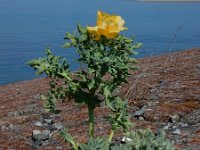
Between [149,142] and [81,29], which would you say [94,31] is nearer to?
[81,29]

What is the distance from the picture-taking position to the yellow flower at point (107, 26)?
3549 mm

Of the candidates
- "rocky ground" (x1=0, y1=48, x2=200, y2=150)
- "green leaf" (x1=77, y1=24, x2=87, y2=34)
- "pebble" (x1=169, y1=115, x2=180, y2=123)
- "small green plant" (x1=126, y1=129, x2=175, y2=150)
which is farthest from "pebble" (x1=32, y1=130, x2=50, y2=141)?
"green leaf" (x1=77, y1=24, x2=87, y2=34)

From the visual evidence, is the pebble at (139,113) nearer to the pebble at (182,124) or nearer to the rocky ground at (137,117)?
the rocky ground at (137,117)

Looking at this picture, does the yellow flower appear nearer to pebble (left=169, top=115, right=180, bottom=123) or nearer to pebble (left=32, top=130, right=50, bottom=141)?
pebble (left=32, top=130, right=50, bottom=141)

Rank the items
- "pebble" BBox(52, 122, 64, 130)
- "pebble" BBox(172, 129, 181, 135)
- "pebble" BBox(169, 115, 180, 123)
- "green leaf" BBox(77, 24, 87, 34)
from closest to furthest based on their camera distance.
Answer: "green leaf" BBox(77, 24, 87, 34)
"pebble" BBox(172, 129, 181, 135)
"pebble" BBox(169, 115, 180, 123)
"pebble" BBox(52, 122, 64, 130)

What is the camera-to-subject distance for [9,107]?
452 inches

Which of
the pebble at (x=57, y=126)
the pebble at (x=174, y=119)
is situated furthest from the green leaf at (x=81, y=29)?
the pebble at (x=57, y=126)

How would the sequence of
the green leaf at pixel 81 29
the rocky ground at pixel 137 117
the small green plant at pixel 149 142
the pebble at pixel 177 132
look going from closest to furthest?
the green leaf at pixel 81 29
the small green plant at pixel 149 142
the pebble at pixel 177 132
the rocky ground at pixel 137 117

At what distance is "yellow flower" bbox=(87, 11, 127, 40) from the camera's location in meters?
3.55

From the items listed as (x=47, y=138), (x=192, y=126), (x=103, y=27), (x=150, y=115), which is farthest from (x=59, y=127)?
(x=103, y=27)

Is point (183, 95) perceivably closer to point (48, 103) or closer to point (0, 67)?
point (48, 103)

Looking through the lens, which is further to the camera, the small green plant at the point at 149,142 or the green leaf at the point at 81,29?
the small green plant at the point at 149,142

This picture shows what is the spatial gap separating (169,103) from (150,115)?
691mm

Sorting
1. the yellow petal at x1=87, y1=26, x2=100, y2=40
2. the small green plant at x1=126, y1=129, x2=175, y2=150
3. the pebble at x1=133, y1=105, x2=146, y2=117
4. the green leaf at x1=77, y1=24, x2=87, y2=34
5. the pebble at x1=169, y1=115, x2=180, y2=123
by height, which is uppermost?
the green leaf at x1=77, y1=24, x2=87, y2=34
